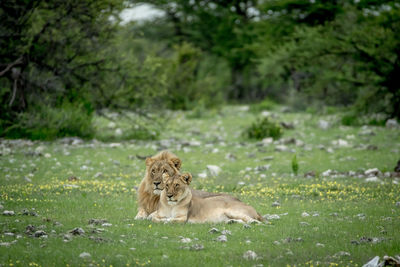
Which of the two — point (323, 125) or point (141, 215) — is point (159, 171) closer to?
point (141, 215)

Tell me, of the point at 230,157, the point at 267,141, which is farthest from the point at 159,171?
the point at 267,141

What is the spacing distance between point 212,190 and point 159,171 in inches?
148

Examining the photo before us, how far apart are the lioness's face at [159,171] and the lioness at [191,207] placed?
0.16 meters

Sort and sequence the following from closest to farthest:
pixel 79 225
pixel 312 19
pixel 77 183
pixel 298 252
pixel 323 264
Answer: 1. pixel 323 264
2. pixel 298 252
3. pixel 79 225
4. pixel 77 183
5. pixel 312 19

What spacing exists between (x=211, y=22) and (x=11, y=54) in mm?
34165

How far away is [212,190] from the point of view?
13352 millimetres

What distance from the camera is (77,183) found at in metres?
13.8

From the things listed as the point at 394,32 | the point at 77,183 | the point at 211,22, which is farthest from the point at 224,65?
the point at 77,183

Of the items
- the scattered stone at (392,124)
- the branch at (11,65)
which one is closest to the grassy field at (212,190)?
the branch at (11,65)

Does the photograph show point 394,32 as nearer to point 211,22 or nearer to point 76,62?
point 76,62

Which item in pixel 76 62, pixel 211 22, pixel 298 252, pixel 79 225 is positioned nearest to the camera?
pixel 298 252

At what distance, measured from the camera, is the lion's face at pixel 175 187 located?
9.32 meters

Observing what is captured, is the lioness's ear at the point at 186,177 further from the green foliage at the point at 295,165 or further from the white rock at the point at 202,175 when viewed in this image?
the green foliage at the point at 295,165

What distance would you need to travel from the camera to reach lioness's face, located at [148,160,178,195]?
9680 millimetres
